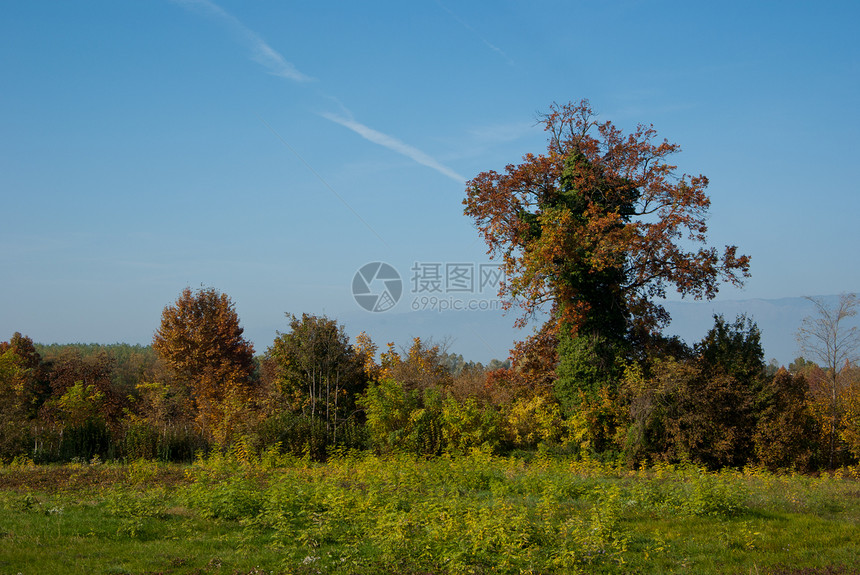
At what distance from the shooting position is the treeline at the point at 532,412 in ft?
50.4

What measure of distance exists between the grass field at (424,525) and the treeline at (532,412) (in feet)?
12.7

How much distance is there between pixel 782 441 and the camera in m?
15.0

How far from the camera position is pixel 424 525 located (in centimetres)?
770

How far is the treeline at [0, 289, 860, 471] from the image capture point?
50.4 ft

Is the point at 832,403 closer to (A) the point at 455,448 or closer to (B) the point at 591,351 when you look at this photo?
(B) the point at 591,351

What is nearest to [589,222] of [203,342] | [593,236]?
[593,236]

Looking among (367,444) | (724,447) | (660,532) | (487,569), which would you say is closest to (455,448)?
(367,444)

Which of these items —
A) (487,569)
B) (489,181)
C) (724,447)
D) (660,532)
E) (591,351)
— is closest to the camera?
(487,569)

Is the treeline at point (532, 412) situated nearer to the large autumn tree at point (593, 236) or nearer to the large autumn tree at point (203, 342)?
the large autumn tree at point (593, 236)

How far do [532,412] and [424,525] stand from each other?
972 cm

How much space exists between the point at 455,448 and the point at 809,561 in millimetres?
9243

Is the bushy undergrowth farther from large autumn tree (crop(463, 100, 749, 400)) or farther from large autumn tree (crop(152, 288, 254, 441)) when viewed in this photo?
large autumn tree (crop(152, 288, 254, 441))

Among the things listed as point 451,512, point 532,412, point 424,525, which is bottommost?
point 424,525

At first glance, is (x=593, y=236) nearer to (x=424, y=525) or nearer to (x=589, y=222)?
(x=589, y=222)
